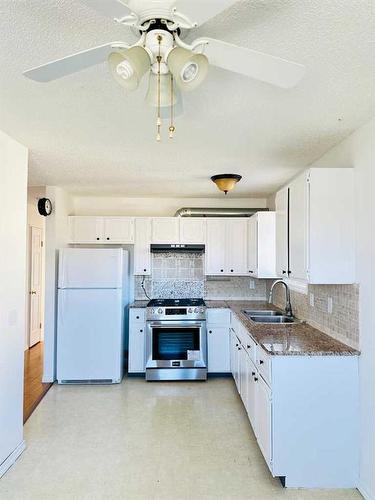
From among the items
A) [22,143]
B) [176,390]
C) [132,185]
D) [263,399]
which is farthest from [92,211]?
[263,399]

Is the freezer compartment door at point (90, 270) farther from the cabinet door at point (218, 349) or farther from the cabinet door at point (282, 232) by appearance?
the cabinet door at point (282, 232)

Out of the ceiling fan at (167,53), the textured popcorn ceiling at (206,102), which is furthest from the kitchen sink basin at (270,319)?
the ceiling fan at (167,53)

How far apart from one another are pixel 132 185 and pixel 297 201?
2.28 m

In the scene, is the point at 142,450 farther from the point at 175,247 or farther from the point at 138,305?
the point at 175,247

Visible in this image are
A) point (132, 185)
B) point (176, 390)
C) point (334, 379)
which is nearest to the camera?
point (334, 379)

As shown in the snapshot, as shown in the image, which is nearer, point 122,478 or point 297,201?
point 122,478

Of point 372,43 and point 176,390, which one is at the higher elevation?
point 372,43

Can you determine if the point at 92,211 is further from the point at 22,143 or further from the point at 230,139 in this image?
the point at 230,139

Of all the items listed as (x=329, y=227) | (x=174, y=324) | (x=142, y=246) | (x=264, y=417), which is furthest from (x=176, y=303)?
(x=329, y=227)

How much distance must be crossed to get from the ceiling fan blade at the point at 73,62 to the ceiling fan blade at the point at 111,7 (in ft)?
0.37

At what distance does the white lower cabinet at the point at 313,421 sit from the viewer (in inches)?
→ 92.6

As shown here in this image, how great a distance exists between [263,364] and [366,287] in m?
0.92

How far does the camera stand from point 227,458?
2.74 meters

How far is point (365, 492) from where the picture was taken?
2.25 meters
